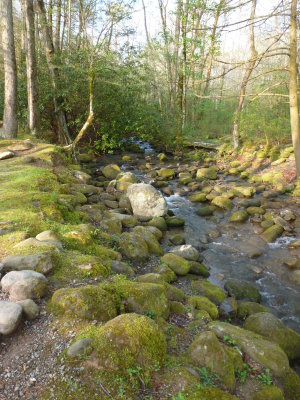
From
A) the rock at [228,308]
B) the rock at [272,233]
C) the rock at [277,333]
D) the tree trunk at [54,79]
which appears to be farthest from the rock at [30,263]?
the tree trunk at [54,79]

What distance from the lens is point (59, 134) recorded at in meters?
14.1

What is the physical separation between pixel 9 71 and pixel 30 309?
34.2 ft

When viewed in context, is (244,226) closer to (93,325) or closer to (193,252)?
(193,252)

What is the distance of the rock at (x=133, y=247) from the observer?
5.56 m

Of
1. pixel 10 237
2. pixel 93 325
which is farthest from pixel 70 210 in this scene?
pixel 93 325

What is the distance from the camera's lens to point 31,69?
36.2 feet

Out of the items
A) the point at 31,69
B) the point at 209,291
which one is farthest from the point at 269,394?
the point at 31,69

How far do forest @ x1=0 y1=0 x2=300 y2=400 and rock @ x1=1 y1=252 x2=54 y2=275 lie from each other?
0.02 metres

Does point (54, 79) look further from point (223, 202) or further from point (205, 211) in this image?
point (223, 202)

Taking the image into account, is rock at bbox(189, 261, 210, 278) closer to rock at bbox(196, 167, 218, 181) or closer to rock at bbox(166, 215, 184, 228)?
rock at bbox(166, 215, 184, 228)

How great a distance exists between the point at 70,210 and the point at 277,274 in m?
4.83

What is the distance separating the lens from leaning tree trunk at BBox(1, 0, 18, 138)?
9672 mm

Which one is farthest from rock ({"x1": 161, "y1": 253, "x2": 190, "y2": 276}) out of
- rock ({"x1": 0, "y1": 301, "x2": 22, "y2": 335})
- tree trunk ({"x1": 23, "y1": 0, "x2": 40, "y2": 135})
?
tree trunk ({"x1": 23, "y1": 0, "x2": 40, "y2": 135})

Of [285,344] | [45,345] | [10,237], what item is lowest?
[285,344]
